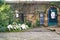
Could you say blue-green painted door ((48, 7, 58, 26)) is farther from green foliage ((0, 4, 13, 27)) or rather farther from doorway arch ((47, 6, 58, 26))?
green foliage ((0, 4, 13, 27))

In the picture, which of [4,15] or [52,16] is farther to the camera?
[52,16]

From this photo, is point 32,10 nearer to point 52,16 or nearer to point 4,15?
point 52,16

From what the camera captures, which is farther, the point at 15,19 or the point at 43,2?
the point at 43,2

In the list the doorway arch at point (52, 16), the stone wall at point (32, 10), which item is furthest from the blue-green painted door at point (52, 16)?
the stone wall at point (32, 10)

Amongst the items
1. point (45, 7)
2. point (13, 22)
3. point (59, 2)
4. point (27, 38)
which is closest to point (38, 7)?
point (45, 7)

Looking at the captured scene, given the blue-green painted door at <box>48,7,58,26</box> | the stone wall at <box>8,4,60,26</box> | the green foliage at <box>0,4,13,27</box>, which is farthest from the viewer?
A: the blue-green painted door at <box>48,7,58,26</box>

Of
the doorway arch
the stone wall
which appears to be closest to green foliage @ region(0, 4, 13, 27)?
the stone wall

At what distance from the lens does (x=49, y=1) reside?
1692 centimetres

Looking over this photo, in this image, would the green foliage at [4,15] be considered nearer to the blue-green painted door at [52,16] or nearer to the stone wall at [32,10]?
the stone wall at [32,10]

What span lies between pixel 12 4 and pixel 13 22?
8.02ft

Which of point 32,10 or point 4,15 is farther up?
point 32,10

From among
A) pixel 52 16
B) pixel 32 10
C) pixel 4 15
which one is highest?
pixel 32 10

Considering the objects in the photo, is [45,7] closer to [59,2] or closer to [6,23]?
[59,2]

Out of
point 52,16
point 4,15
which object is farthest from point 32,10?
point 4,15
